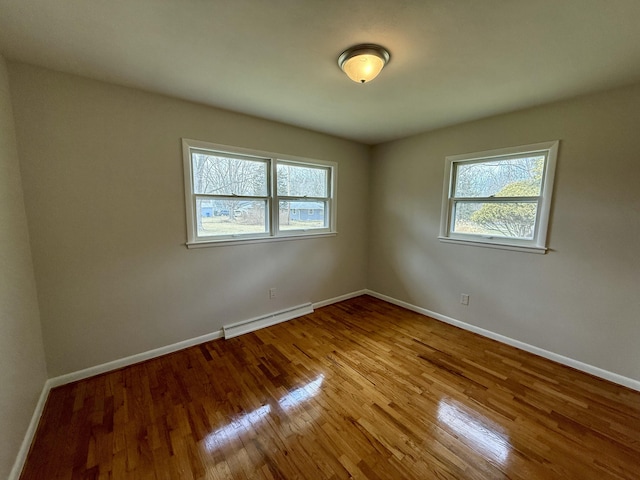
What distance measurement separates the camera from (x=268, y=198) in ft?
9.71

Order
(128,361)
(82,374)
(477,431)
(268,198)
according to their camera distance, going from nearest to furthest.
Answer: (477,431) < (82,374) < (128,361) < (268,198)

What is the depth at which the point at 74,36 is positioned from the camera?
145cm

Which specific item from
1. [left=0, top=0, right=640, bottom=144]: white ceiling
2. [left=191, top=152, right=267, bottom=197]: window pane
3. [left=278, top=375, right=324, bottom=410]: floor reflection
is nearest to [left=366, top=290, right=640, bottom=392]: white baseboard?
[left=278, top=375, right=324, bottom=410]: floor reflection

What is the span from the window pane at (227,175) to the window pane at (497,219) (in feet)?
7.81

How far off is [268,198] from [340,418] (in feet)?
7.37

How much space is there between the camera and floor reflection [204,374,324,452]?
154 centimetres

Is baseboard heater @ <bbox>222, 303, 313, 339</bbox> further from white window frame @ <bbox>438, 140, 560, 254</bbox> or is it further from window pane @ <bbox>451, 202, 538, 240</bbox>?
window pane @ <bbox>451, 202, 538, 240</bbox>

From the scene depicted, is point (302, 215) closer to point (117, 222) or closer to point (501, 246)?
point (117, 222)

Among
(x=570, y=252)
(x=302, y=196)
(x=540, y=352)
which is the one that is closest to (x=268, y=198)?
(x=302, y=196)

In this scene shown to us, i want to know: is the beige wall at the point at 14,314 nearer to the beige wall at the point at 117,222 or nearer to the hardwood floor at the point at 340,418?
the beige wall at the point at 117,222

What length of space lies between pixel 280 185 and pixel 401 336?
2254 millimetres

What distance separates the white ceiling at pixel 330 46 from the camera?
125 centimetres

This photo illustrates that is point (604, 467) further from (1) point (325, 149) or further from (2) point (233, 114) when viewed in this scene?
(2) point (233, 114)

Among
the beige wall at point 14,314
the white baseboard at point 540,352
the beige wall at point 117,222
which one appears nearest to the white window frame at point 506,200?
the white baseboard at point 540,352
